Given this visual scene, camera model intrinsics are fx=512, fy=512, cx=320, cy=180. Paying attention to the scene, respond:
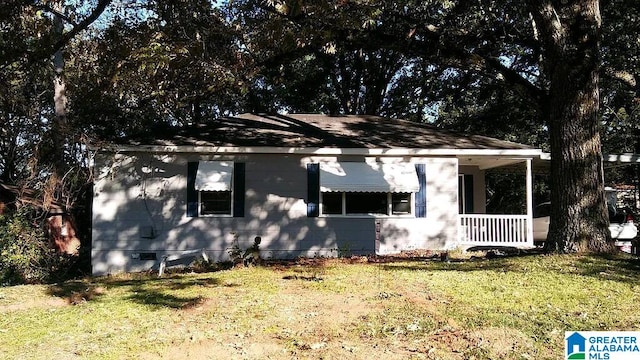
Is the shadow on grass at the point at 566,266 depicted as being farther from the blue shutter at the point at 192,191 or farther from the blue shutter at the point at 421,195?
the blue shutter at the point at 192,191

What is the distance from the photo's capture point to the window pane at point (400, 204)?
44.5 ft

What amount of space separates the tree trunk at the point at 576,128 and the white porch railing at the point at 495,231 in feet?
16.2

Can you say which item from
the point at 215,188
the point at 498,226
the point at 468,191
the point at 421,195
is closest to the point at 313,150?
the point at 215,188

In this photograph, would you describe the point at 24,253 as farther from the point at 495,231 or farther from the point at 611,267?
the point at 611,267

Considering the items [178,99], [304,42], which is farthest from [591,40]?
[178,99]

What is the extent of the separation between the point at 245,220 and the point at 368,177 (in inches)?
130

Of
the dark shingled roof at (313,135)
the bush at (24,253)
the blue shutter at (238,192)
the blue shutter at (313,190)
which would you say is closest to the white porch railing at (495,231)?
the dark shingled roof at (313,135)

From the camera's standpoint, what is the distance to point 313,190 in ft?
43.2

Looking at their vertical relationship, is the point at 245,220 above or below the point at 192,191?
below

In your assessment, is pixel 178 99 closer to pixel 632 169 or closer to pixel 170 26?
pixel 170 26

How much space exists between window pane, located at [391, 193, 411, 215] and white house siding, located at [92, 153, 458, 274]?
279 millimetres

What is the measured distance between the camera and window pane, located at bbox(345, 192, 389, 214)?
13.4 meters

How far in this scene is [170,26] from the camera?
954 cm

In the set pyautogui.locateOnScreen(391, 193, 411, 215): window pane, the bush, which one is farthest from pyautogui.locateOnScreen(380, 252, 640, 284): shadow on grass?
the bush
